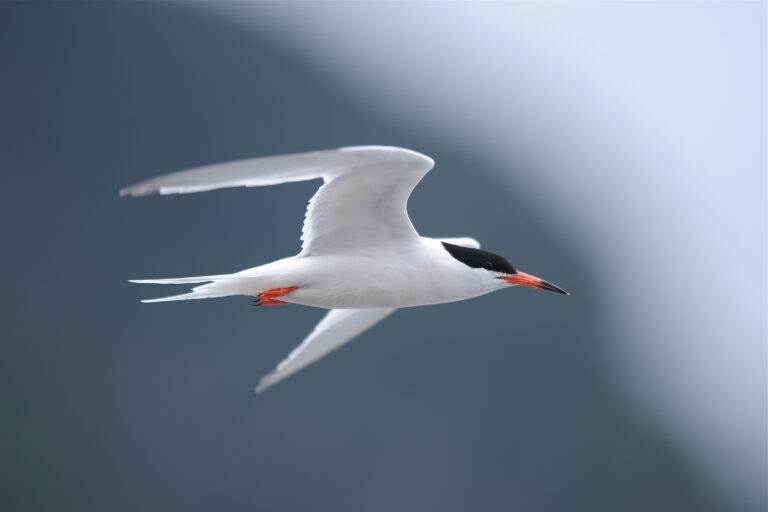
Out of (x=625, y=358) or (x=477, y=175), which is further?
(x=625, y=358)

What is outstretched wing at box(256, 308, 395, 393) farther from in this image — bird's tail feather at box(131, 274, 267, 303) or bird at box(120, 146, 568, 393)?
bird's tail feather at box(131, 274, 267, 303)

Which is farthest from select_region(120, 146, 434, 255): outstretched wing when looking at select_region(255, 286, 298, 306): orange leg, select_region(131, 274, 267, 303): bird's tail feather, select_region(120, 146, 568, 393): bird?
select_region(131, 274, 267, 303): bird's tail feather

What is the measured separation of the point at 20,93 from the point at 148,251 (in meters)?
7.92

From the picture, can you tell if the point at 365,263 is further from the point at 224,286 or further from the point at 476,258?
the point at 224,286

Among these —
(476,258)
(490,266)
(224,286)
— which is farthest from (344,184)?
(490,266)

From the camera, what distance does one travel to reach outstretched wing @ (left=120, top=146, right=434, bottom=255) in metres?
5.12

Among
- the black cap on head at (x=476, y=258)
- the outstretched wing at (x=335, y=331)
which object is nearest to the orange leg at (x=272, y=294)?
the black cap on head at (x=476, y=258)

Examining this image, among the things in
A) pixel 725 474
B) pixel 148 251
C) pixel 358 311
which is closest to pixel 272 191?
pixel 148 251

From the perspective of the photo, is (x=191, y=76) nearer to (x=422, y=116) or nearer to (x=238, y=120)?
(x=238, y=120)

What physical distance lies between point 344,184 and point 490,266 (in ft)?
3.93

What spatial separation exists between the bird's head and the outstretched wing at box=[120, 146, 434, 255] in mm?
323

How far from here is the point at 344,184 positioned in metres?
6.20

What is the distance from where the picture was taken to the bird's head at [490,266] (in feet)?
22.1

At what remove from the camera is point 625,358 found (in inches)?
1443
